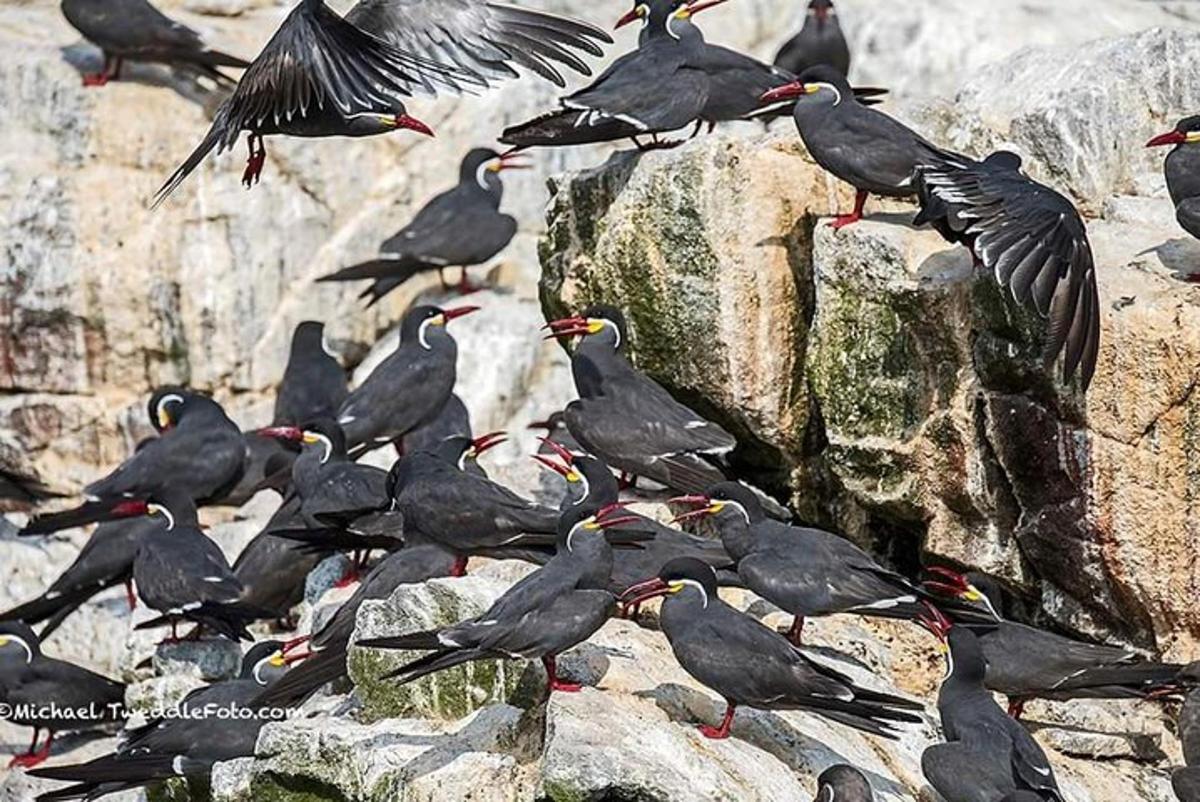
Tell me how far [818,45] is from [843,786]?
31.3 ft

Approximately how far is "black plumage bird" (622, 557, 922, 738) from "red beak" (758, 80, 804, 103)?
11.7ft

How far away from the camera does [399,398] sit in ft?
47.8

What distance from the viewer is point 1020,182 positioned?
1154 centimetres

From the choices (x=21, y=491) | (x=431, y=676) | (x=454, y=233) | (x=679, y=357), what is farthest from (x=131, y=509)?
(x=431, y=676)

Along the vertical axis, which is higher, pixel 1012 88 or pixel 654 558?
pixel 1012 88

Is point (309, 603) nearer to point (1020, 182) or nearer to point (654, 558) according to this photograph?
point (654, 558)

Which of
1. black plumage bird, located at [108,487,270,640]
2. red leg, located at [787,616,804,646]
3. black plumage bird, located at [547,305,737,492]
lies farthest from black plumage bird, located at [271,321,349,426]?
red leg, located at [787,616,804,646]

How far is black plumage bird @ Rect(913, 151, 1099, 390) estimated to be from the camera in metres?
10.9

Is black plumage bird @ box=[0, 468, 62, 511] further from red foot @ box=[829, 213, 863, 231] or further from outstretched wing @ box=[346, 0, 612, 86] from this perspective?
red foot @ box=[829, 213, 863, 231]

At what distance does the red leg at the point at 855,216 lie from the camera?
40.5 feet

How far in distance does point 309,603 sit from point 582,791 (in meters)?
4.56

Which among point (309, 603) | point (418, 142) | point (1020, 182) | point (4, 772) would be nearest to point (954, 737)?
point (1020, 182)

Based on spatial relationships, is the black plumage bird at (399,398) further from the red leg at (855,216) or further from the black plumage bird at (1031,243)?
the black plumage bird at (1031,243)

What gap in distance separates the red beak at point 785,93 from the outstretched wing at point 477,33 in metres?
1.76
